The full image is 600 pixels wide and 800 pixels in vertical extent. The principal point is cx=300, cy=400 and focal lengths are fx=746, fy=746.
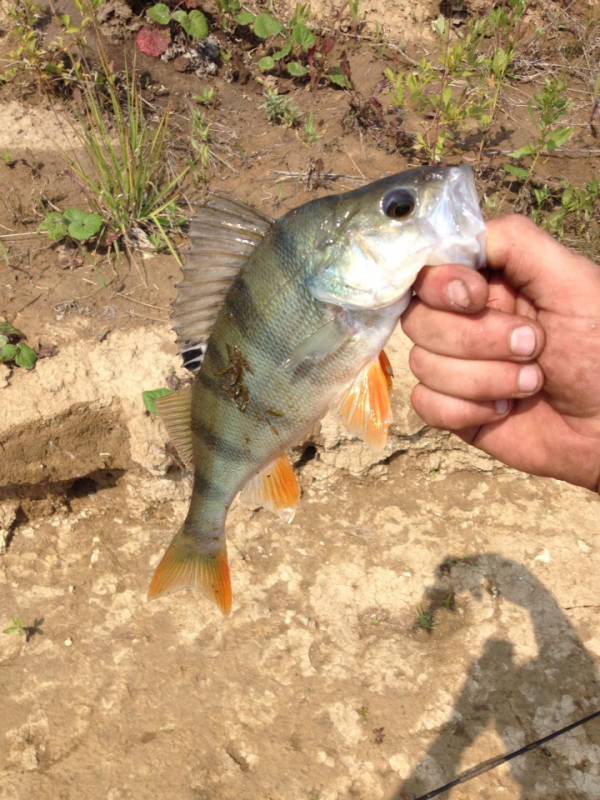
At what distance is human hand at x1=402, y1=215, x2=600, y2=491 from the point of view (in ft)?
5.71

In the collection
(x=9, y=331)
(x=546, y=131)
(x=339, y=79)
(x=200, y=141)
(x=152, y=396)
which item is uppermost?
(x=546, y=131)

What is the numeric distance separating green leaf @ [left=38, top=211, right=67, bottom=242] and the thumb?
2.60m

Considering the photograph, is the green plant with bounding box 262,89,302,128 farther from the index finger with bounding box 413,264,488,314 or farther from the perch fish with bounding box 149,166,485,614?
the index finger with bounding box 413,264,488,314

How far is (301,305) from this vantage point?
64.4 inches

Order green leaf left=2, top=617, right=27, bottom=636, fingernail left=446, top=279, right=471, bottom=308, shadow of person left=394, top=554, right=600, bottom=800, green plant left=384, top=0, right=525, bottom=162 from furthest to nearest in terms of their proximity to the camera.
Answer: green plant left=384, top=0, right=525, bottom=162
green leaf left=2, top=617, right=27, bottom=636
shadow of person left=394, top=554, right=600, bottom=800
fingernail left=446, top=279, right=471, bottom=308

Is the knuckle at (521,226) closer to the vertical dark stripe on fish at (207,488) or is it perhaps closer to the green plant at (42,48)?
the vertical dark stripe on fish at (207,488)

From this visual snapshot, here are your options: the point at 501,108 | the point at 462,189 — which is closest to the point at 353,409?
the point at 462,189

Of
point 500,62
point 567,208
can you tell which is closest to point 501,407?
point 567,208

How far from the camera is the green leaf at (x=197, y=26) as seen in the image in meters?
4.88

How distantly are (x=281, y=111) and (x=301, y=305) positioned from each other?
337cm

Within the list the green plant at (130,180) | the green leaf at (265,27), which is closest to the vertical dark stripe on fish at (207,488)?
the green plant at (130,180)

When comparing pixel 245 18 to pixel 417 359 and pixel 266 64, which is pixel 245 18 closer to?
Result: pixel 266 64

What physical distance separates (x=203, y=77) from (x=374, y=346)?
389cm

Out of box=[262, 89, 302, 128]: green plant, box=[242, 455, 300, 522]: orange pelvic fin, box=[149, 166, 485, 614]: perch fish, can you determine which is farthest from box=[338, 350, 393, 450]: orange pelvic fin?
box=[262, 89, 302, 128]: green plant
